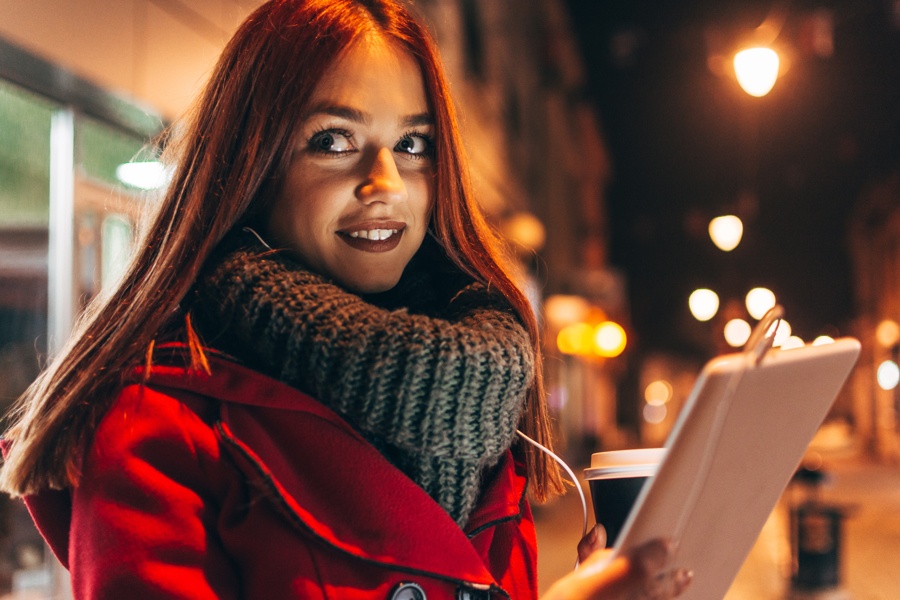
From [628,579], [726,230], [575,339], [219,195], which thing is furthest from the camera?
[575,339]

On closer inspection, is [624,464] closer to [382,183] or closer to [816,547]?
A: [382,183]

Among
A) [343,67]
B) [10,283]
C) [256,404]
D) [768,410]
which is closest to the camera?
[768,410]

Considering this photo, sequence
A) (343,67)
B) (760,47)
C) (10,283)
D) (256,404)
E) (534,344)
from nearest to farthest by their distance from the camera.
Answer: (256,404) < (343,67) < (534,344) < (10,283) < (760,47)

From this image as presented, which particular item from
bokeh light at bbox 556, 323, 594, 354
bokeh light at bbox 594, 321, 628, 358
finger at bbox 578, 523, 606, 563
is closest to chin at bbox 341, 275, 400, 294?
finger at bbox 578, 523, 606, 563

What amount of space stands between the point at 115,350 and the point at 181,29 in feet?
14.5

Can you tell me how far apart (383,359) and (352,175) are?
0.44m

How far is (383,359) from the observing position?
3.96 feet

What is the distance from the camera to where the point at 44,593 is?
399 centimetres

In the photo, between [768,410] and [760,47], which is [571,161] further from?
[768,410]

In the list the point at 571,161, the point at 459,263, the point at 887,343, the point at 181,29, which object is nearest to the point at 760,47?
the point at 181,29

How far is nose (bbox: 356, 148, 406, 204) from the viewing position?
1429 millimetres

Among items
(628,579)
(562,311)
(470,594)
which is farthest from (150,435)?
(562,311)

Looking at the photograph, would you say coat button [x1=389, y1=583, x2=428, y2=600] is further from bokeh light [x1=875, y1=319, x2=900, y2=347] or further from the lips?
bokeh light [x1=875, y1=319, x2=900, y2=347]

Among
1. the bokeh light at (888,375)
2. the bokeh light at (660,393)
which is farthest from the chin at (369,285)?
the bokeh light at (660,393)
